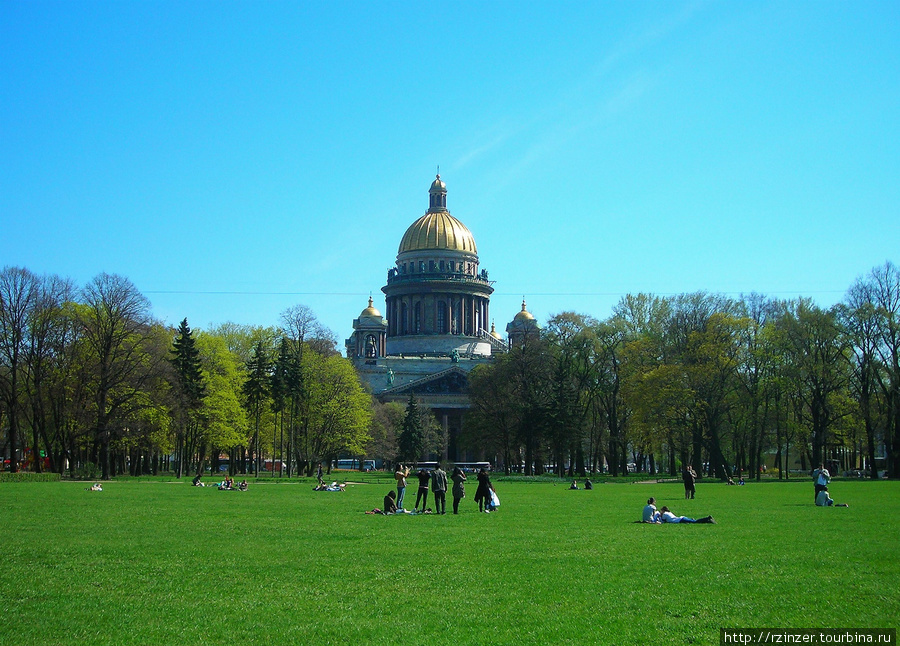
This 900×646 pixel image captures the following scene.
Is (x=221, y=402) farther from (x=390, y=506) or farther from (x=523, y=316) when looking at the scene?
(x=523, y=316)

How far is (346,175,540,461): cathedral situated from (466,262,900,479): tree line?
184 ft

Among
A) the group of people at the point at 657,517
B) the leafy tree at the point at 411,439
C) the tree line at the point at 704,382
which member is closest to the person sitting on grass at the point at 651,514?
the group of people at the point at 657,517

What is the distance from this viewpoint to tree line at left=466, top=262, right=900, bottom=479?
61.2 metres

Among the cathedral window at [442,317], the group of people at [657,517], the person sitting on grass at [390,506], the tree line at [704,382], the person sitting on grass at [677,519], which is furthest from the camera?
the cathedral window at [442,317]

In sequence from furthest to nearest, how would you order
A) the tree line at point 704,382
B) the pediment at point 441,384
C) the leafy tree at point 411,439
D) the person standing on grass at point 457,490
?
the pediment at point 441,384 → the leafy tree at point 411,439 → the tree line at point 704,382 → the person standing on grass at point 457,490

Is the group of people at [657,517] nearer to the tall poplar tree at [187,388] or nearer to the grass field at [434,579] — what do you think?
the grass field at [434,579]

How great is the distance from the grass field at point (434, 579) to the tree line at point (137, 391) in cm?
3508

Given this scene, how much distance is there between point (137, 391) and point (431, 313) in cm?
9014

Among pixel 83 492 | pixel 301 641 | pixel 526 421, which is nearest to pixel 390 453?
pixel 526 421

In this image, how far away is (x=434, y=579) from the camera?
14.3m

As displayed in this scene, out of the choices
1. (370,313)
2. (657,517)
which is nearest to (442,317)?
(370,313)

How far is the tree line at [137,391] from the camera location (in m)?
57.7

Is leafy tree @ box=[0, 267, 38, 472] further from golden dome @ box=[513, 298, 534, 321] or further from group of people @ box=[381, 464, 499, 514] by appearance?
golden dome @ box=[513, 298, 534, 321]

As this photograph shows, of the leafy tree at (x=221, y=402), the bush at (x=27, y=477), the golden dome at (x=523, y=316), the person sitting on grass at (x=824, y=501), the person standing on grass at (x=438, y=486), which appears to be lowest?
the bush at (x=27, y=477)
